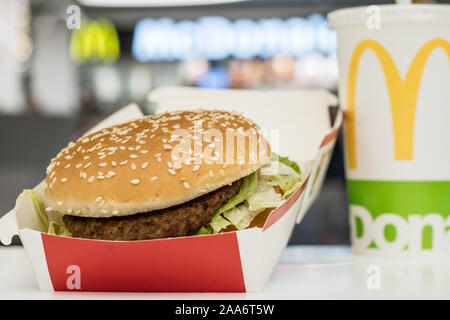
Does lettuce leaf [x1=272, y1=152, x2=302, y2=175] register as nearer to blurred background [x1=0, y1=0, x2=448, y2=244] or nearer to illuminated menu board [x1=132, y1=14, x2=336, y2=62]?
blurred background [x1=0, y1=0, x2=448, y2=244]

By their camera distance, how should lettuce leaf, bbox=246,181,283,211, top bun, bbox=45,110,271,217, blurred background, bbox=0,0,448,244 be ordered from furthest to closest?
1. blurred background, bbox=0,0,448,244
2. lettuce leaf, bbox=246,181,283,211
3. top bun, bbox=45,110,271,217

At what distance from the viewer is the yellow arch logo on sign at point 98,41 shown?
26.0 feet

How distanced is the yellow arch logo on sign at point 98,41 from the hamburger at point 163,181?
698 centimetres

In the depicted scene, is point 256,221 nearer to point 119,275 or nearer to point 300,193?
point 300,193

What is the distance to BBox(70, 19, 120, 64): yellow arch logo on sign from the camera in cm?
793

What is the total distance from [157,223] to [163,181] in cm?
8

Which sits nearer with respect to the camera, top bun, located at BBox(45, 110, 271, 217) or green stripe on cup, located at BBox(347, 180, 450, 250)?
top bun, located at BBox(45, 110, 271, 217)

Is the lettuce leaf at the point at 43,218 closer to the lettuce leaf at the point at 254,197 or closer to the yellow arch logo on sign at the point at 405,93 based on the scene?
the lettuce leaf at the point at 254,197

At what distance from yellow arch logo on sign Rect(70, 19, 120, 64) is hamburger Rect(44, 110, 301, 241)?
698 cm

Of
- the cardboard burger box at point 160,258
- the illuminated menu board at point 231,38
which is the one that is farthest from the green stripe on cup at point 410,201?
the illuminated menu board at point 231,38

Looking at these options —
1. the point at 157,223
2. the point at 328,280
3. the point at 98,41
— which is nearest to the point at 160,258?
the point at 157,223

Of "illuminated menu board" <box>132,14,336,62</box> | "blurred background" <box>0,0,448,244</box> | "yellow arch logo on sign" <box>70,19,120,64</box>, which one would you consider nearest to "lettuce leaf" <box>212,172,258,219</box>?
"blurred background" <box>0,0,448,244</box>

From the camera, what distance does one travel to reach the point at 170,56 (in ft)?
25.1

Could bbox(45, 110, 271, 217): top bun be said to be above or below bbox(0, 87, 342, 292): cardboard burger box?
above
